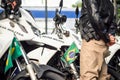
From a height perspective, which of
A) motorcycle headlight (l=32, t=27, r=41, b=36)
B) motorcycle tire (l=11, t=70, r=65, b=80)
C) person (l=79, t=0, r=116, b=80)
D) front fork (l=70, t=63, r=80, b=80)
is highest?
person (l=79, t=0, r=116, b=80)

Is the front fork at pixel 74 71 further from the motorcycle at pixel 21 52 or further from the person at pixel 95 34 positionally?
the person at pixel 95 34

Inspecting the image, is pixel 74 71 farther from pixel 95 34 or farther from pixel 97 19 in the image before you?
pixel 97 19

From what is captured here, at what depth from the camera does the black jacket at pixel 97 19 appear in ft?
15.9

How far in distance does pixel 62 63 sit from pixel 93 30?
1.22 meters

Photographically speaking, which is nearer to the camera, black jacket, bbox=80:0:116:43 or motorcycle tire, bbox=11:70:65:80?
black jacket, bbox=80:0:116:43

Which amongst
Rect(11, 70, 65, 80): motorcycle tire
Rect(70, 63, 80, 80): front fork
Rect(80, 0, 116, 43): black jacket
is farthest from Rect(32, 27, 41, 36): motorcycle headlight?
Rect(80, 0, 116, 43): black jacket

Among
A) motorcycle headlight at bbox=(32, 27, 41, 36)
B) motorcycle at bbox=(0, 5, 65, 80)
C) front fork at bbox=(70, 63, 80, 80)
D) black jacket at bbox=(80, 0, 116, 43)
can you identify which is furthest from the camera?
motorcycle headlight at bbox=(32, 27, 41, 36)

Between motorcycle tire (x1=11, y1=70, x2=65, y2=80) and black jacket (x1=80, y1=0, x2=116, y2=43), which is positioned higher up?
black jacket (x1=80, y1=0, x2=116, y2=43)

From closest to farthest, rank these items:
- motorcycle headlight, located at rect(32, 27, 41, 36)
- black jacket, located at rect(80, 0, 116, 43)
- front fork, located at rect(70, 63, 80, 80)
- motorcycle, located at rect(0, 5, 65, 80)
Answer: black jacket, located at rect(80, 0, 116, 43) → motorcycle, located at rect(0, 5, 65, 80) → front fork, located at rect(70, 63, 80, 80) → motorcycle headlight, located at rect(32, 27, 41, 36)

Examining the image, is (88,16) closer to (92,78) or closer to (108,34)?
(108,34)

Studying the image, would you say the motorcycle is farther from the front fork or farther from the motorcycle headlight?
the front fork

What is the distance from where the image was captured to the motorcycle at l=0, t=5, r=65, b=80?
196 inches

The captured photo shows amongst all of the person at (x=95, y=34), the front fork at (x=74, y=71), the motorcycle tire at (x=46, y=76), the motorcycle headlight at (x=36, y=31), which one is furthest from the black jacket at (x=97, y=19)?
the motorcycle headlight at (x=36, y=31)

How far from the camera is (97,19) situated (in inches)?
191
